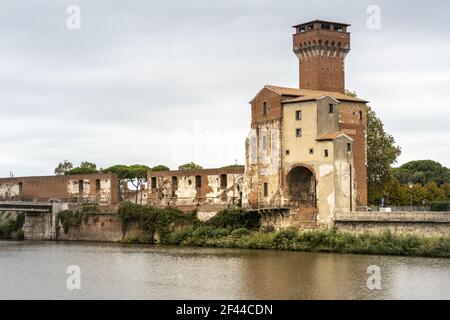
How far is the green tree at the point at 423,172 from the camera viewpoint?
318ft

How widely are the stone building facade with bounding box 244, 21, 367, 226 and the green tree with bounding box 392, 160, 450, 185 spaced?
4114 cm

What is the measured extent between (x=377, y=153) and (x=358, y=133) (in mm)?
6597

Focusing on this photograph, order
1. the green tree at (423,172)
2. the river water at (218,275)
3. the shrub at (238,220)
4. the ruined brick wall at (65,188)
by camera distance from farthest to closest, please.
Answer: the green tree at (423,172)
the ruined brick wall at (65,188)
the shrub at (238,220)
the river water at (218,275)

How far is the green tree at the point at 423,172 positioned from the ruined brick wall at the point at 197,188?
36.7 m

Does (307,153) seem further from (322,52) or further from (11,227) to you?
(11,227)

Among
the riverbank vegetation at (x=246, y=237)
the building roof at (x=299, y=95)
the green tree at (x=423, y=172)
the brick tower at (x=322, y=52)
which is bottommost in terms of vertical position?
the riverbank vegetation at (x=246, y=237)

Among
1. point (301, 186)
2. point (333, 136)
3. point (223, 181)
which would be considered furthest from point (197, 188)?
point (333, 136)

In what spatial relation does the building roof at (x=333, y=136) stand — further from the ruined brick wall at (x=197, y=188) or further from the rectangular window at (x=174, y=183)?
the rectangular window at (x=174, y=183)

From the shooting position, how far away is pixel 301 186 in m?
56.7

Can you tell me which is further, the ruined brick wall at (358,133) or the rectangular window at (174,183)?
the rectangular window at (174,183)

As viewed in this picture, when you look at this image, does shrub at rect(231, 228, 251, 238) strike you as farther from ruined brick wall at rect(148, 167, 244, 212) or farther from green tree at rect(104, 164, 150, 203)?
green tree at rect(104, 164, 150, 203)

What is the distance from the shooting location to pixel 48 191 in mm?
73750

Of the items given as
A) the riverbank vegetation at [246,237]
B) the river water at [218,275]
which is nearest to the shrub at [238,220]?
the riverbank vegetation at [246,237]
